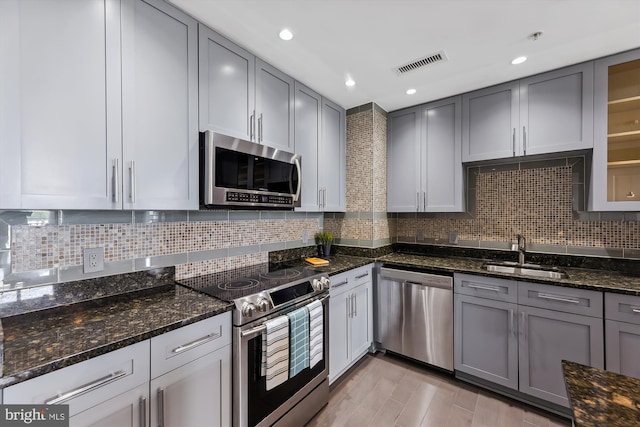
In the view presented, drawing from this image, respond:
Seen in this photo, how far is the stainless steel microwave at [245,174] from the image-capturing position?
1583mm

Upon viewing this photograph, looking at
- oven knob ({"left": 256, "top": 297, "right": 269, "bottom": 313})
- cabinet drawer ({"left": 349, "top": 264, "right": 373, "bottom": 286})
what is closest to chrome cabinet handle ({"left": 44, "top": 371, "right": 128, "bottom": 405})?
oven knob ({"left": 256, "top": 297, "right": 269, "bottom": 313})

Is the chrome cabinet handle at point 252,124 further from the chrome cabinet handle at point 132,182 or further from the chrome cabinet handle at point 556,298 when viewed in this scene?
the chrome cabinet handle at point 556,298

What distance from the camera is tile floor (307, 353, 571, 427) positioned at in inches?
71.9

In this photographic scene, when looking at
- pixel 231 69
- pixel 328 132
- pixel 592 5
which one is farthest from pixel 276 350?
pixel 592 5

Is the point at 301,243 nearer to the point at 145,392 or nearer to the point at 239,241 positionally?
A: the point at 239,241

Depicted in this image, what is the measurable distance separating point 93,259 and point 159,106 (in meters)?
0.88

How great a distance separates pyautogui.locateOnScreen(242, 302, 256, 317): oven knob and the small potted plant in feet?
4.91

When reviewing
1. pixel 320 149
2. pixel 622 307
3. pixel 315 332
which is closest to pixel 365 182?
pixel 320 149

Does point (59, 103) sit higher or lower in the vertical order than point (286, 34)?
lower

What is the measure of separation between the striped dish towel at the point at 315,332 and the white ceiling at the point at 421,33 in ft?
5.79

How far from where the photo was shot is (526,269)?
94.3 inches

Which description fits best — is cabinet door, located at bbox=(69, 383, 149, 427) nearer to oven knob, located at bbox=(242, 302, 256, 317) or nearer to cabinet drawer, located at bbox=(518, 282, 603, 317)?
oven knob, located at bbox=(242, 302, 256, 317)

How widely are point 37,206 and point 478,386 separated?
3000mm

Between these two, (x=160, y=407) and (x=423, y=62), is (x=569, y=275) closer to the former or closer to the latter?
(x=423, y=62)
